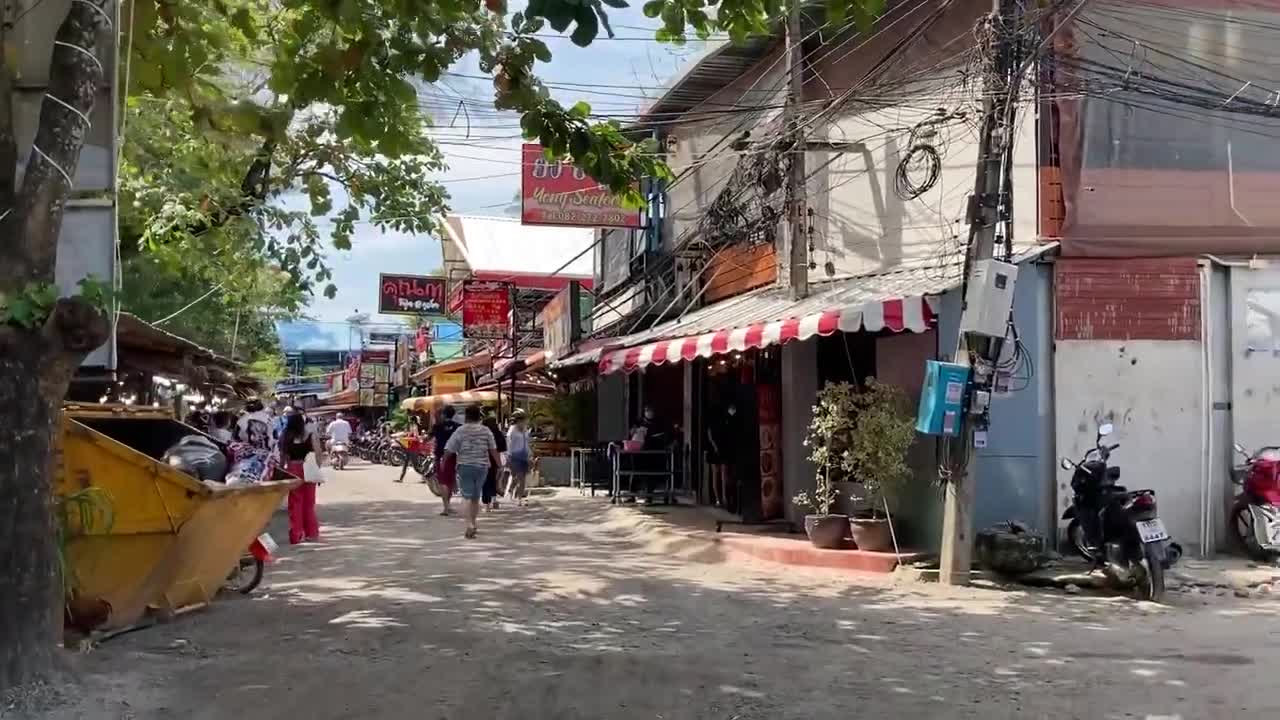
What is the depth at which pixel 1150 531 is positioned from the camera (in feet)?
27.3

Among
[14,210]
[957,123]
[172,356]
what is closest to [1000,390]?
[957,123]

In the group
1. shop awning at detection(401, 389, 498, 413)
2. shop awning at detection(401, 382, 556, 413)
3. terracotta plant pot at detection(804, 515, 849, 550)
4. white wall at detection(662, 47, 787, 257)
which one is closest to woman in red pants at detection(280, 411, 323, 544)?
terracotta plant pot at detection(804, 515, 849, 550)

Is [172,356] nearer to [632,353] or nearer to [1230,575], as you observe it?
[632,353]

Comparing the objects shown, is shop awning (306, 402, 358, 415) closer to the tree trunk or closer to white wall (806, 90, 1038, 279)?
white wall (806, 90, 1038, 279)

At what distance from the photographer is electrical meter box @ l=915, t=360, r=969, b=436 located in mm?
8914

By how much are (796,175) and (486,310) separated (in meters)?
11.1

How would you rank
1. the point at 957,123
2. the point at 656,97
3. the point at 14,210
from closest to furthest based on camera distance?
the point at 14,210 → the point at 957,123 → the point at 656,97

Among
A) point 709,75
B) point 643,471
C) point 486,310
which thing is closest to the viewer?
point 709,75

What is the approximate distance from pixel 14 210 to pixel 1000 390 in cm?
733

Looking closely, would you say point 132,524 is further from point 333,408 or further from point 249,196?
point 333,408

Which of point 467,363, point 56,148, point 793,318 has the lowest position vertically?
point 793,318

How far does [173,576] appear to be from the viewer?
7.18m

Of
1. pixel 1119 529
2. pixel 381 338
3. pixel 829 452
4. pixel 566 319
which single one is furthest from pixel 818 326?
pixel 381 338

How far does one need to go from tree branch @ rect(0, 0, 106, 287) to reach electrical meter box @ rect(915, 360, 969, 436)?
646 cm
